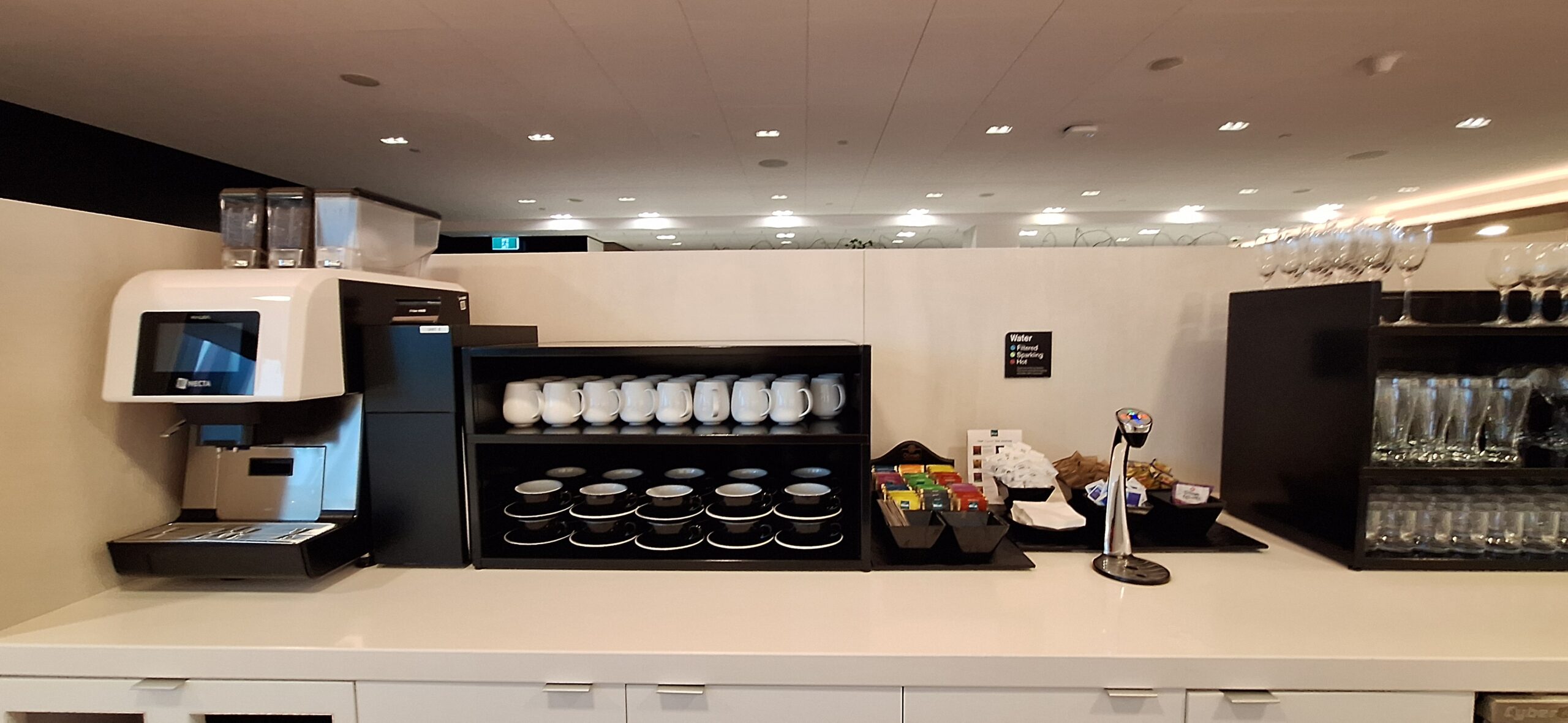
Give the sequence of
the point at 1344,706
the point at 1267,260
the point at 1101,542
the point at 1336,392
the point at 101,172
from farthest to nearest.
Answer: the point at 101,172, the point at 1267,260, the point at 1101,542, the point at 1336,392, the point at 1344,706

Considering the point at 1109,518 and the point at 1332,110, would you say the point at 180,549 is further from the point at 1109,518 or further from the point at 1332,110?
the point at 1332,110

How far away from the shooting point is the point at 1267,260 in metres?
1.37

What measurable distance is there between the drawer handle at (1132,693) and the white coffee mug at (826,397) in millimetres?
638

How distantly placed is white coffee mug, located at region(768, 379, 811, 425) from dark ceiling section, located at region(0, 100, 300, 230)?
14.5ft

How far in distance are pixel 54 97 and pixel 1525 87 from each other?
28.2ft

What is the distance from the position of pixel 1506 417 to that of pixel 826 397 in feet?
4.33

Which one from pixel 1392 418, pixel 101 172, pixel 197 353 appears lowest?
pixel 1392 418

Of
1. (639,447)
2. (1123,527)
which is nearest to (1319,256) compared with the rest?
(1123,527)

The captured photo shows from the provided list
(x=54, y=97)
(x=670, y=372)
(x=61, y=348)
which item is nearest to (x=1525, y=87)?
(x=670, y=372)

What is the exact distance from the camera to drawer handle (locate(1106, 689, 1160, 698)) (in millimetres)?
852

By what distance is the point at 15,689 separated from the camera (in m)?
0.90

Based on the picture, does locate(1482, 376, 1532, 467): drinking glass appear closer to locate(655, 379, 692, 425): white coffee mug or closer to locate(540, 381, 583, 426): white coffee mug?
locate(655, 379, 692, 425): white coffee mug

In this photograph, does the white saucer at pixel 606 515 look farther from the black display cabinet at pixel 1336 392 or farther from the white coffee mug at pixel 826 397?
the black display cabinet at pixel 1336 392

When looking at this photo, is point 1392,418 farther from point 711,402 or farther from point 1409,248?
point 711,402
